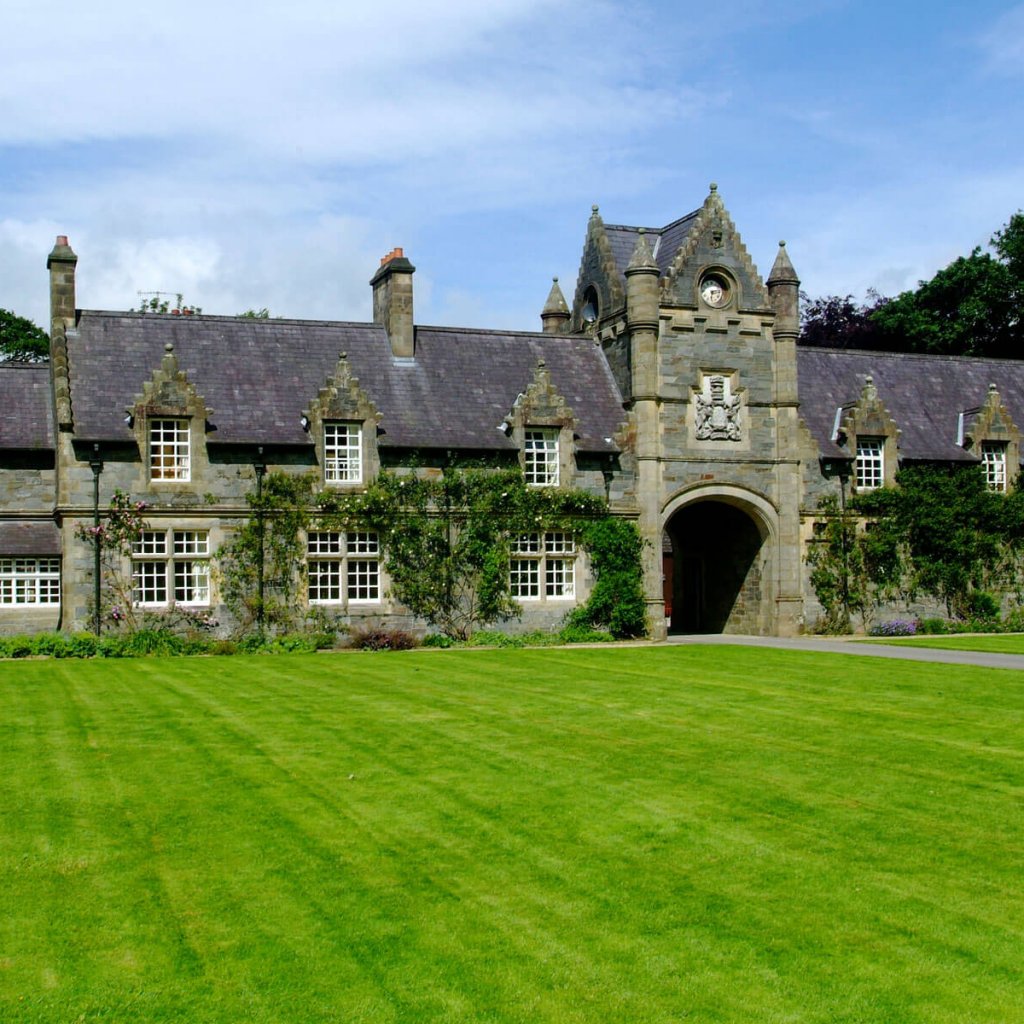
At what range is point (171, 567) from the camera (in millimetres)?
32406

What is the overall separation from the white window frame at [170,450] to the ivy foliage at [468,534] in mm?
3570

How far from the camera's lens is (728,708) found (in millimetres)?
19906

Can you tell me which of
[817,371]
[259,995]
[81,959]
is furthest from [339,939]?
[817,371]

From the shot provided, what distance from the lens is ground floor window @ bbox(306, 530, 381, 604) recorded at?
3381 cm

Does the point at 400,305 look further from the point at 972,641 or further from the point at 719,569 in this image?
the point at 972,641

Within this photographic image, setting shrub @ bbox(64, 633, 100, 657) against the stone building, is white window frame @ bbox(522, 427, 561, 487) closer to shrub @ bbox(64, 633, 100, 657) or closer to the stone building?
the stone building

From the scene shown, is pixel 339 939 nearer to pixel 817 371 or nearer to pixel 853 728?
pixel 853 728

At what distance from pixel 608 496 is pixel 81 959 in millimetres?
28498

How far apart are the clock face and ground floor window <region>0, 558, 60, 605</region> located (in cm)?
1941

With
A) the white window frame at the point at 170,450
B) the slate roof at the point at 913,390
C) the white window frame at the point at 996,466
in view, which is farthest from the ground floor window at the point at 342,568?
the white window frame at the point at 996,466

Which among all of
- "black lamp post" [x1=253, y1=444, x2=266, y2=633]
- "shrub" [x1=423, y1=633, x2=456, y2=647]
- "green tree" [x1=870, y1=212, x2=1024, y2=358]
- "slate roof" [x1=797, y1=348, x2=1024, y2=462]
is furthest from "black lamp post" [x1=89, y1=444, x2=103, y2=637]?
"green tree" [x1=870, y1=212, x2=1024, y2=358]

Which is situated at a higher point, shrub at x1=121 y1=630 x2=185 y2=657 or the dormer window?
the dormer window

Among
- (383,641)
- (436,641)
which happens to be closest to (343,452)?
(383,641)

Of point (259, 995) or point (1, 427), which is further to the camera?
point (1, 427)
